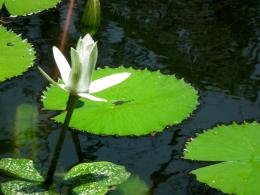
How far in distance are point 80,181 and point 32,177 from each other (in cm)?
16

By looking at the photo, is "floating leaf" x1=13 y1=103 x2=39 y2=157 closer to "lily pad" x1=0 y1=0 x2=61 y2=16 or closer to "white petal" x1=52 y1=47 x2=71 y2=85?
"white petal" x1=52 y1=47 x2=71 y2=85

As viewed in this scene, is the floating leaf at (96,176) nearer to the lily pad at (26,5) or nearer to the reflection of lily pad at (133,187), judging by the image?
the reflection of lily pad at (133,187)

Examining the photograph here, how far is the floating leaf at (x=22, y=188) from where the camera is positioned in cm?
156

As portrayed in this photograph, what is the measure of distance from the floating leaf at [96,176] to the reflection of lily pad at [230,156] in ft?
0.91

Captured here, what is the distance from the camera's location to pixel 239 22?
9.41 ft

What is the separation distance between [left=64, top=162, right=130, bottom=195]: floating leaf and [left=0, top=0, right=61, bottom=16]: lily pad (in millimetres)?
1390

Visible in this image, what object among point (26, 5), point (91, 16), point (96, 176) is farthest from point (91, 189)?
point (26, 5)

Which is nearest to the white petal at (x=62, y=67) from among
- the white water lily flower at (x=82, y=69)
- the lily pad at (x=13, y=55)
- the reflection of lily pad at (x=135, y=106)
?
the white water lily flower at (x=82, y=69)

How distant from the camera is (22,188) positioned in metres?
1.59

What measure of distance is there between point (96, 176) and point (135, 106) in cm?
45

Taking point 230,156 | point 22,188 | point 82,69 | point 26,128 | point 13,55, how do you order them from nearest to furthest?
point 82,69 < point 22,188 < point 230,156 < point 26,128 < point 13,55

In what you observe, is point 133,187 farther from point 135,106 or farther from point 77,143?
point 135,106

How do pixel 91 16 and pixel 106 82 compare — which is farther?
pixel 91 16

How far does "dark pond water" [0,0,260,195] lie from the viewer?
183 centimetres
